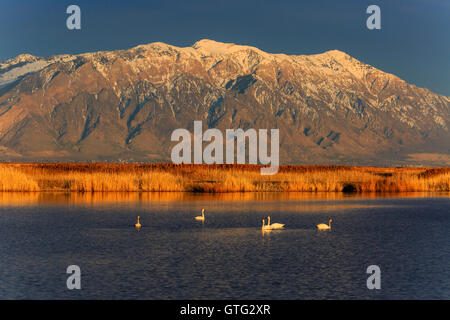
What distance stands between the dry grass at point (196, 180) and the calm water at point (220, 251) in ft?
36.8

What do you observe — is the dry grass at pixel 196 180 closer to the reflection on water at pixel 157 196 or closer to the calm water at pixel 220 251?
the reflection on water at pixel 157 196

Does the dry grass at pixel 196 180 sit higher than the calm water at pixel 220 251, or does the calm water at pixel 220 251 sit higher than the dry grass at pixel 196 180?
the dry grass at pixel 196 180

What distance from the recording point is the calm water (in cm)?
2080

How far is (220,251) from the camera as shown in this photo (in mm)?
27469

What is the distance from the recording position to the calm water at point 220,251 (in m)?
20.8

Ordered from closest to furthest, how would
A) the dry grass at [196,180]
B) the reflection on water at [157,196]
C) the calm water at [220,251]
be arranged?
the calm water at [220,251], the reflection on water at [157,196], the dry grass at [196,180]

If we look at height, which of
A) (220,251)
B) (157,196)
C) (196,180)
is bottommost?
(220,251)

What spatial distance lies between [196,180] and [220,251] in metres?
35.7

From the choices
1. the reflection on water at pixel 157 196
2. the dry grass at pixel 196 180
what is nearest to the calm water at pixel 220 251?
the reflection on water at pixel 157 196

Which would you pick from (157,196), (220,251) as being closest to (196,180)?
(157,196)

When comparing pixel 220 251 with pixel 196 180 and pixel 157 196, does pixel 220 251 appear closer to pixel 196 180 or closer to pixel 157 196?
pixel 157 196

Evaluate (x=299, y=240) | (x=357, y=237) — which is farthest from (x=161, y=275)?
(x=357, y=237)
